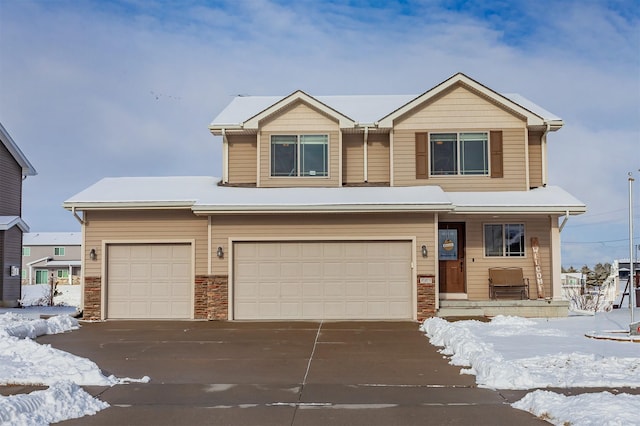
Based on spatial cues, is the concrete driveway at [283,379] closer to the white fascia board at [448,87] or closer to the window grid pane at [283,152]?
the window grid pane at [283,152]

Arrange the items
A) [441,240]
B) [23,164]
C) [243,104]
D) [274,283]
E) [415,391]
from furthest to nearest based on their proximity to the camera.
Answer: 1. [23,164]
2. [243,104]
3. [441,240]
4. [274,283]
5. [415,391]

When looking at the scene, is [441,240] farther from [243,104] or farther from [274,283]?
[243,104]

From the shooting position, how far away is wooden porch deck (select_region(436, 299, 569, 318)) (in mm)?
17047

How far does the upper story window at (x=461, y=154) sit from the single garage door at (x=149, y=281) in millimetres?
7429

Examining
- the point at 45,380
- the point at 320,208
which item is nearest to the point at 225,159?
the point at 320,208

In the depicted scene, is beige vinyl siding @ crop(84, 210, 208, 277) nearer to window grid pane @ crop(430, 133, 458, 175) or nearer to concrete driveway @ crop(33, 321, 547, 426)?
concrete driveway @ crop(33, 321, 547, 426)

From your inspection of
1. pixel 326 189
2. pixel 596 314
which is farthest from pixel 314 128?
pixel 596 314

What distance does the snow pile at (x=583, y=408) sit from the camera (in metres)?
6.59

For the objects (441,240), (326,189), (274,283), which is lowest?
(274,283)

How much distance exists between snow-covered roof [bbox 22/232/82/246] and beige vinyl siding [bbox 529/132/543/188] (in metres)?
44.0

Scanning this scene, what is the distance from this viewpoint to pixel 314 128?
19250 millimetres

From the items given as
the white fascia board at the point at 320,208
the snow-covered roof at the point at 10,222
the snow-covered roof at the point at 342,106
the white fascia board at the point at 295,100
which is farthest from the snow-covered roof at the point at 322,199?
the snow-covered roof at the point at 10,222

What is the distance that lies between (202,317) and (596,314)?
Result: 1083cm

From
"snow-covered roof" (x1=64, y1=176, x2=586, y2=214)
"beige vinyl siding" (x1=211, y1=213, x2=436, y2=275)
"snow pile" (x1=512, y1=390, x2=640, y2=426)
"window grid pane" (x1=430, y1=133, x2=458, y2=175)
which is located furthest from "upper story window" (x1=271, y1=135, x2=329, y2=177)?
"snow pile" (x1=512, y1=390, x2=640, y2=426)
